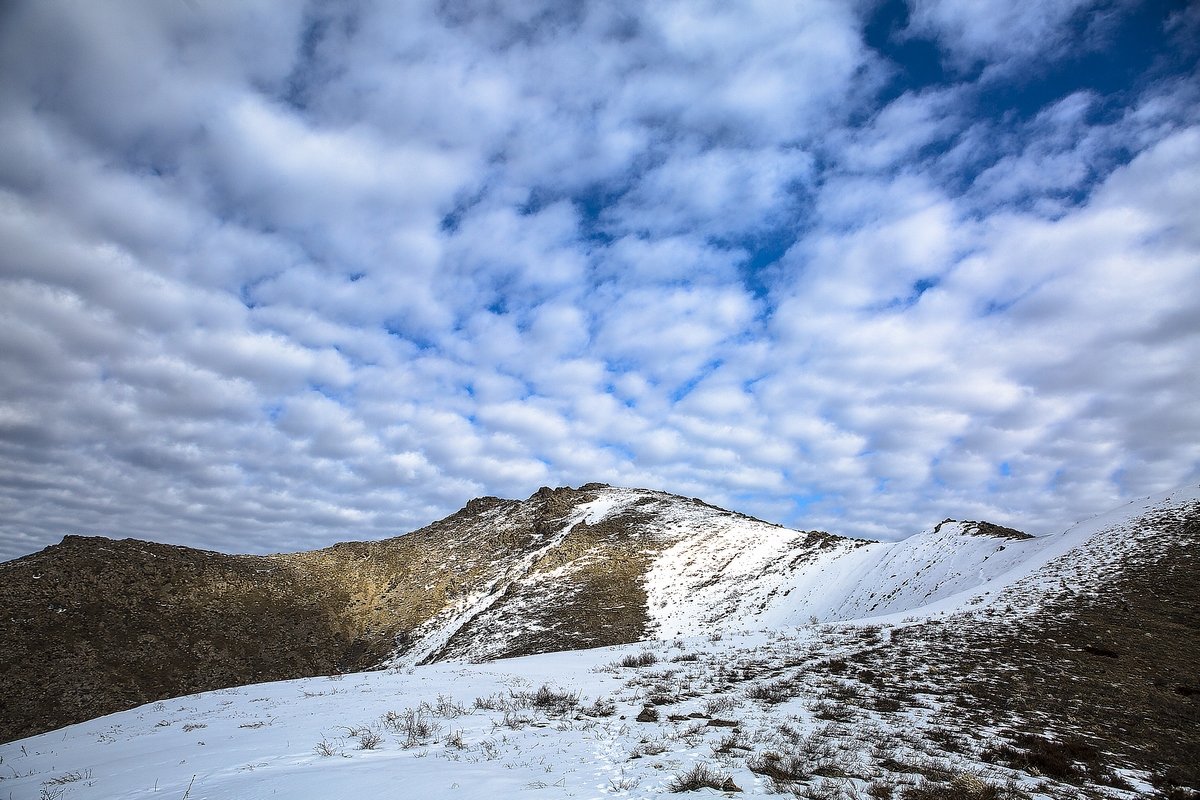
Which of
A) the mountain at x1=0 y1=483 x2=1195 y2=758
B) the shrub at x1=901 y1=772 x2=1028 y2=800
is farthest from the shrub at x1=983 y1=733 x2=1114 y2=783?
the mountain at x1=0 y1=483 x2=1195 y2=758

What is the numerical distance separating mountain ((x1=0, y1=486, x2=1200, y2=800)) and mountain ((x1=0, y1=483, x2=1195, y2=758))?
14.7ft

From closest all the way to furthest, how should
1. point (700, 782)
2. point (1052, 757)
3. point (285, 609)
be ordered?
point (700, 782)
point (1052, 757)
point (285, 609)

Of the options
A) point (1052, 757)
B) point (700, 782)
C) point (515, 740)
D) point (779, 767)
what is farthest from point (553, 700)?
point (1052, 757)

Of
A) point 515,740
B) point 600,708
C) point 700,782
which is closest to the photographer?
point 700,782

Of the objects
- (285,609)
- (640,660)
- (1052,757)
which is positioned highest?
(285,609)

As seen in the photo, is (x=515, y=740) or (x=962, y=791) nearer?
(x=962, y=791)

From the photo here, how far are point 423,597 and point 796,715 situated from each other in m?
43.3

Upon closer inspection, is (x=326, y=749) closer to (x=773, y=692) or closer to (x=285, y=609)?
(x=773, y=692)

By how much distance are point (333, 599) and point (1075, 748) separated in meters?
50.6

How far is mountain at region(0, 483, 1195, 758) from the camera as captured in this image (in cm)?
3180

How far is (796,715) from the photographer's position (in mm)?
11398

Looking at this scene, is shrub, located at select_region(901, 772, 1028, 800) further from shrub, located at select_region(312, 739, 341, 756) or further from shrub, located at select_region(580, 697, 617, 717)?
shrub, located at select_region(312, 739, 341, 756)

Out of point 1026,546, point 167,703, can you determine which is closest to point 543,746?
point 167,703

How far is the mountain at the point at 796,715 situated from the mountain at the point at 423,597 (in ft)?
14.7
